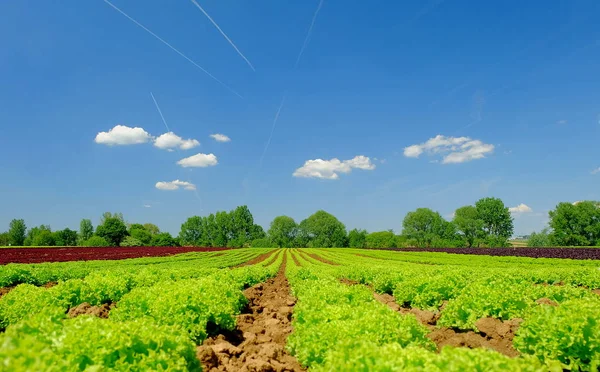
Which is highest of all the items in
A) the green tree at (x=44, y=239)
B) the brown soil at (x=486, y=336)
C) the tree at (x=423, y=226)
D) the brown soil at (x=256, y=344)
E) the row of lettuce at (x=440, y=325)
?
the tree at (x=423, y=226)

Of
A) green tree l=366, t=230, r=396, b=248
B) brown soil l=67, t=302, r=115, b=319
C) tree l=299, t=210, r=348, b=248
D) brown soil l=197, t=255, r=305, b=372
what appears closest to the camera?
brown soil l=197, t=255, r=305, b=372

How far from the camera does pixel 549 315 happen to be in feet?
21.3

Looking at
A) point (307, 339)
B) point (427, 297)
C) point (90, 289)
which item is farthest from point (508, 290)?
point (90, 289)

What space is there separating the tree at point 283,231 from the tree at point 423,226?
133ft

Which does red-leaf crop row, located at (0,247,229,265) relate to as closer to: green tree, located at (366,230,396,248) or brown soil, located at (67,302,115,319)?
brown soil, located at (67,302,115,319)

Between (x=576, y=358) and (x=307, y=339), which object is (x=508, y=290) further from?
(x=307, y=339)

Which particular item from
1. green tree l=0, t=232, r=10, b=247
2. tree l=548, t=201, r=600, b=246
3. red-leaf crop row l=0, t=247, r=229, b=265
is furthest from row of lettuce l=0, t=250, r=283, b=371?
green tree l=0, t=232, r=10, b=247

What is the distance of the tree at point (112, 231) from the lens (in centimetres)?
10988

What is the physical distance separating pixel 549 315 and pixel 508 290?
10.0ft

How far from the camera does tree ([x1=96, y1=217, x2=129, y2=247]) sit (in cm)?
10988

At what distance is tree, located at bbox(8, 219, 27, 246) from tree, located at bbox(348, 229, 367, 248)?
114842mm

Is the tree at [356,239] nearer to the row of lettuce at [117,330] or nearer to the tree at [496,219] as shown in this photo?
the tree at [496,219]

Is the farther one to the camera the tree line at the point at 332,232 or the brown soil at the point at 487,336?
the tree line at the point at 332,232

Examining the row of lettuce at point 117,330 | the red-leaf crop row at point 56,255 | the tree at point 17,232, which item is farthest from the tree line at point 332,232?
the row of lettuce at point 117,330
